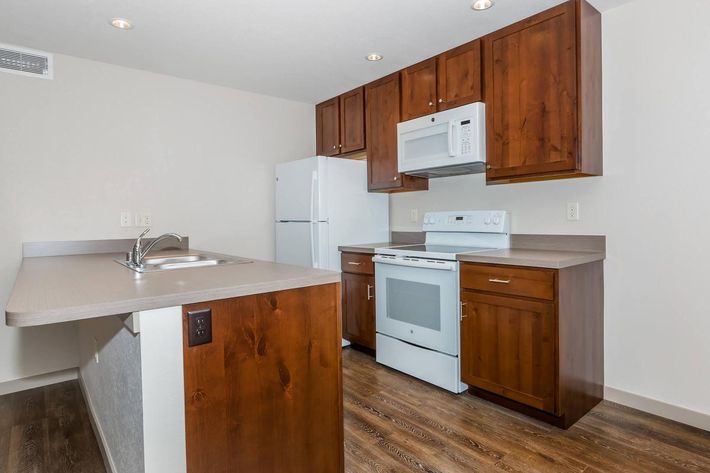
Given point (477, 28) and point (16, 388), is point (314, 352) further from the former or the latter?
point (16, 388)

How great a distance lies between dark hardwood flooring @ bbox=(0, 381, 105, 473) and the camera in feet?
6.31

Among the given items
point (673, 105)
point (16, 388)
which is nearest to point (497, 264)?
point (673, 105)

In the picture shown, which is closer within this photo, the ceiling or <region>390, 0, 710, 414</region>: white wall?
<region>390, 0, 710, 414</region>: white wall

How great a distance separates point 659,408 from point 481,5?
244 centimetres

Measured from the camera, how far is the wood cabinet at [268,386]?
1247 mm

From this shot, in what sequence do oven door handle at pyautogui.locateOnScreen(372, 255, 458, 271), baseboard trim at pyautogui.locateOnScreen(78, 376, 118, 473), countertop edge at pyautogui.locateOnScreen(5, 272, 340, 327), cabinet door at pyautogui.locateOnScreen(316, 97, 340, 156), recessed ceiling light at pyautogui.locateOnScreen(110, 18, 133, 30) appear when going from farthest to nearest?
cabinet door at pyautogui.locateOnScreen(316, 97, 340, 156) < oven door handle at pyautogui.locateOnScreen(372, 255, 458, 271) < recessed ceiling light at pyautogui.locateOnScreen(110, 18, 133, 30) < baseboard trim at pyautogui.locateOnScreen(78, 376, 118, 473) < countertop edge at pyautogui.locateOnScreen(5, 272, 340, 327)

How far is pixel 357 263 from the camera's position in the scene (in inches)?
130

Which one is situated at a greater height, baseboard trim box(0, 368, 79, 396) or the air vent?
the air vent

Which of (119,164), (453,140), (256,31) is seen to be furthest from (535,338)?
(119,164)

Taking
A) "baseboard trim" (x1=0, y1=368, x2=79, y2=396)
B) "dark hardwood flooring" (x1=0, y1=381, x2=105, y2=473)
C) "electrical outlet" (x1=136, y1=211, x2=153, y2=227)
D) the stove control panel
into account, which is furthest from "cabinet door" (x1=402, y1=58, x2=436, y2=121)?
"baseboard trim" (x1=0, y1=368, x2=79, y2=396)

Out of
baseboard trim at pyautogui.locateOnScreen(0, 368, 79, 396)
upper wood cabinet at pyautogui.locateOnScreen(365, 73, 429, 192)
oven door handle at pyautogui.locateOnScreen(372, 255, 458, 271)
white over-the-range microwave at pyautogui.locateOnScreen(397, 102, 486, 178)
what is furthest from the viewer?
upper wood cabinet at pyautogui.locateOnScreen(365, 73, 429, 192)

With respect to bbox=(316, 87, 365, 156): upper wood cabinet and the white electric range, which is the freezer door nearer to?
the white electric range

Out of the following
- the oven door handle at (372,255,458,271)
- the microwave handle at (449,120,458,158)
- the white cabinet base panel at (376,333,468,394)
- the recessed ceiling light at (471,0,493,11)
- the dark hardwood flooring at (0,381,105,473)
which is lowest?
the dark hardwood flooring at (0,381,105,473)

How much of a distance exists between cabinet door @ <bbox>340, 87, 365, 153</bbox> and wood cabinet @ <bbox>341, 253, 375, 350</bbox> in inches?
41.1
